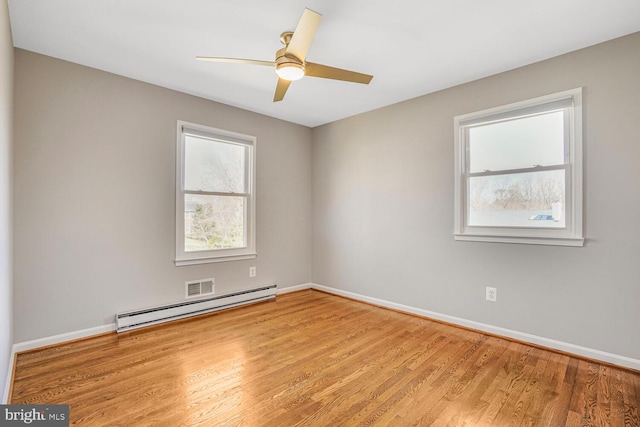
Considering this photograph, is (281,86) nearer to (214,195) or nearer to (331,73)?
(331,73)

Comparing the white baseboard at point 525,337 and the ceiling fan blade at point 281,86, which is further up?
the ceiling fan blade at point 281,86

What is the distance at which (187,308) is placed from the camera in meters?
3.44

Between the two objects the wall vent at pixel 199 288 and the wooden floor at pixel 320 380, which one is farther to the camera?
the wall vent at pixel 199 288

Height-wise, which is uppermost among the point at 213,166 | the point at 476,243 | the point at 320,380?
the point at 213,166

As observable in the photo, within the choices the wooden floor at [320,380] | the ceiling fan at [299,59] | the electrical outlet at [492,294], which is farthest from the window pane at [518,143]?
the wooden floor at [320,380]

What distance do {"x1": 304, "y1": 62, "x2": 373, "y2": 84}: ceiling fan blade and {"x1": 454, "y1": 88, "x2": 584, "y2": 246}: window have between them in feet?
4.69

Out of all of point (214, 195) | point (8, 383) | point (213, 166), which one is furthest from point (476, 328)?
point (8, 383)

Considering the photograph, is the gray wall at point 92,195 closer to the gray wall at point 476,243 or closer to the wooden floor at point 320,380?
the wooden floor at point 320,380

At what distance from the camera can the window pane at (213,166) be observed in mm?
3619

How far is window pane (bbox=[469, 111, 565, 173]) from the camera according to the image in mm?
2729

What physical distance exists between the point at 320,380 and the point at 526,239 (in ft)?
7.19

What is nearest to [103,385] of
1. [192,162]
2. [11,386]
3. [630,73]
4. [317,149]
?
[11,386]

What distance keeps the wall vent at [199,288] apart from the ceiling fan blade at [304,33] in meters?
2.71

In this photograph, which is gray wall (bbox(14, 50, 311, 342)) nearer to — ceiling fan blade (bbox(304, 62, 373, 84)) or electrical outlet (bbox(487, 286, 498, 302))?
ceiling fan blade (bbox(304, 62, 373, 84))
